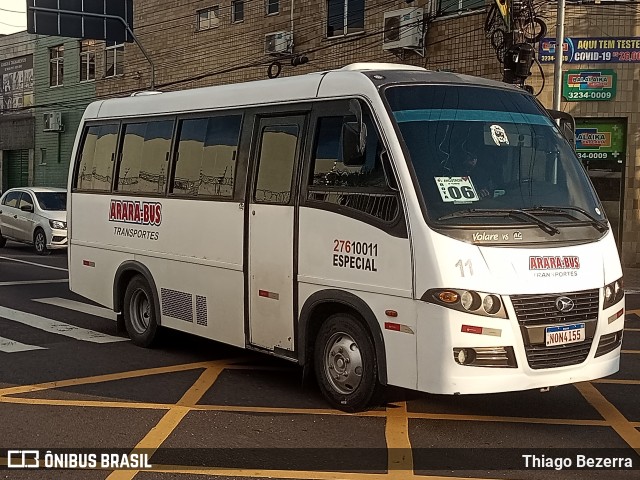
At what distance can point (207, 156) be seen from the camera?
8.67 m

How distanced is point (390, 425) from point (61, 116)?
34.8 m

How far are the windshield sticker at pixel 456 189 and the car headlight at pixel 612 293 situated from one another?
1266 millimetres

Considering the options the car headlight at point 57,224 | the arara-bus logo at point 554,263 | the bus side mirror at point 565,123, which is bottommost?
the car headlight at point 57,224

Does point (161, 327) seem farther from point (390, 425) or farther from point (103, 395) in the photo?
point (390, 425)

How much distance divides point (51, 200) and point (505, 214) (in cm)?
1865

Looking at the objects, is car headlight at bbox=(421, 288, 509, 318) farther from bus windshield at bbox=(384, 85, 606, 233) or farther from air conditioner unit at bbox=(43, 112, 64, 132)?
air conditioner unit at bbox=(43, 112, 64, 132)

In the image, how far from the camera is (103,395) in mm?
7586

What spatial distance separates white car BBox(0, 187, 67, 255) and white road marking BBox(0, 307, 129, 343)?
10018 mm

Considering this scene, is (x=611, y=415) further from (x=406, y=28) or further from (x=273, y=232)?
(x=406, y=28)

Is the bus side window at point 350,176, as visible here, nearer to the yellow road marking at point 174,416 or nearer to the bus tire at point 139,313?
the yellow road marking at point 174,416

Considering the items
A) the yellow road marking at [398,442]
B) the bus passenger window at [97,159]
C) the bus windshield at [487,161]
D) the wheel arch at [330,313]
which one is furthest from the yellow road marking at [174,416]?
the bus passenger window at [97,159]

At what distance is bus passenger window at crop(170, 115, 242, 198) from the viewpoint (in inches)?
328

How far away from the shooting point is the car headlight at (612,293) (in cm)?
670

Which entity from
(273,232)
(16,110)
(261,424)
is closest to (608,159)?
(273,232)
